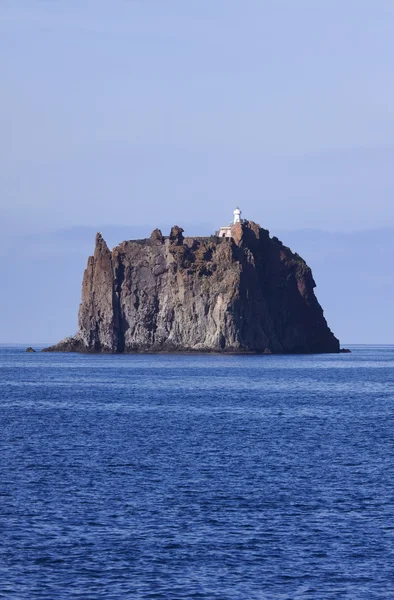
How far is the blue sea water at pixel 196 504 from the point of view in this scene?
24.8m

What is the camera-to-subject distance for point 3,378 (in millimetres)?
117438

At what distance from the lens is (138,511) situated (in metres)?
32.5

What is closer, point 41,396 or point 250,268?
point 41,396

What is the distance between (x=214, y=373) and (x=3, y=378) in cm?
2611

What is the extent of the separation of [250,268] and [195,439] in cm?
14417

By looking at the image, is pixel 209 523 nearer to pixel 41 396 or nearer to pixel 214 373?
pixel 41 396

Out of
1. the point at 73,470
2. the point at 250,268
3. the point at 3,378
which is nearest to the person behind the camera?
the point at 73,470

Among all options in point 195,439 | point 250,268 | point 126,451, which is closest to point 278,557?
point 126,451

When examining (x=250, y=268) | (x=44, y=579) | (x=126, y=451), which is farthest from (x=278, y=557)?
(x=250, y=268)

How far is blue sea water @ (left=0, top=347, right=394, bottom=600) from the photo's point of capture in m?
24.8

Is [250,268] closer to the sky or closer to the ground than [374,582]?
closer to the sky

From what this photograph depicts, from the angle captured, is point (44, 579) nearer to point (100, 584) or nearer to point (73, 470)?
point (100, 584)

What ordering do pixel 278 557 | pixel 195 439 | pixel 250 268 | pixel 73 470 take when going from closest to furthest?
pixel 278 557 < pixel 73 470 < pixel 195 439 < pixel 250 268

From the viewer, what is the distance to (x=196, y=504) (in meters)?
33.7
